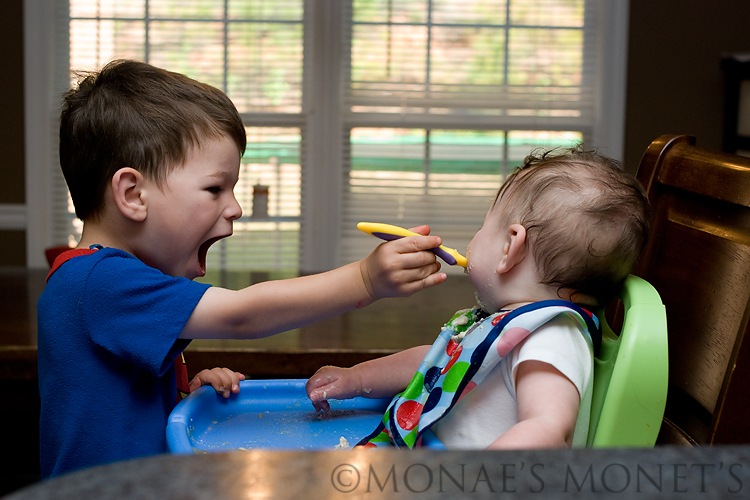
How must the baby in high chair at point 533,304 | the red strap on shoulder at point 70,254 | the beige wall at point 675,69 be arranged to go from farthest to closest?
the beige wall at point 675,69
the red strap on shoulder at point 70,254
the baby in high chair at point 533,304

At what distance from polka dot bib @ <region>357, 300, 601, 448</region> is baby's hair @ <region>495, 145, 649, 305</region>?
1.9 inches

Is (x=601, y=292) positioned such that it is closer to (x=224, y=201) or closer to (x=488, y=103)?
(x=224, y=201)

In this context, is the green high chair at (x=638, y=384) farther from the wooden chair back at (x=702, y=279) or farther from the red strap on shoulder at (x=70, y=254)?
the red strap on shoulder at (x=70, y=254)

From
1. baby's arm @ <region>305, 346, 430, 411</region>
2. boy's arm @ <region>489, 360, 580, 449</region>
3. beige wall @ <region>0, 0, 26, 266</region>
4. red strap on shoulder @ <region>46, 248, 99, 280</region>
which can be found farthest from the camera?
beige wall @ <region>0, 0, 26, 266</region>

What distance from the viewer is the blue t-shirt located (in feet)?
3.80

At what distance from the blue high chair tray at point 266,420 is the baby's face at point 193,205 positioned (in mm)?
205

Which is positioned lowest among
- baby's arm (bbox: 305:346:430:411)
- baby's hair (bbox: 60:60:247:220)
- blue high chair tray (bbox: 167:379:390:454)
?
blue high chair tray (bbox: 167:379:390:454)

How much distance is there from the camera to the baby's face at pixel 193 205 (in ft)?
4.10

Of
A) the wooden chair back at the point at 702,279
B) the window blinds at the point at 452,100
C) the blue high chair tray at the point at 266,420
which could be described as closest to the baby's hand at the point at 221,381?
the blue high chair tray at the point at 266,420

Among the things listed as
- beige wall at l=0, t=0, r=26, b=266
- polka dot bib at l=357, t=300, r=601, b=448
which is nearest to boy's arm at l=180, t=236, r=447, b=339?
polka dot bib at l=357, t=300, r=601, b=448

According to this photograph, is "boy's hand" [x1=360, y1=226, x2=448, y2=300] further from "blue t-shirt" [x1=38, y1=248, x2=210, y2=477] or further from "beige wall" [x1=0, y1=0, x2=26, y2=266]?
"beige wall" [x1=0, y1=0, x2=26, y2=266]

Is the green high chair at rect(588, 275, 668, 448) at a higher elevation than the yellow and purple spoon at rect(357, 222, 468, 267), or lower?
lower

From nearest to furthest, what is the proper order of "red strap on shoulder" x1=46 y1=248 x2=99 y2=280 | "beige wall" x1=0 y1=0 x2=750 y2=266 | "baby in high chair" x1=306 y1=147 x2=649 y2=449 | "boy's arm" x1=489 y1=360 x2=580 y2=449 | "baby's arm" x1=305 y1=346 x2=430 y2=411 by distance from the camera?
1. "boy's arm" x1=489 y1=360 x2=580 y2=449
2. "baby in high chair" x1=306 y1=147 x2=649 y2=449
3. "red strap on shoulder" x1=46 y1=248 x2=99 y2=280
4. "baby's arm" x1=305 y1=346 x2=430 y2=411
5. "beige wall" x1=0 y1=0 x2=750 y2=266

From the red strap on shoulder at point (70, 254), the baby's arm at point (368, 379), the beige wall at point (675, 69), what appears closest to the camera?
the red strap on shoulder at point (70, 254)
